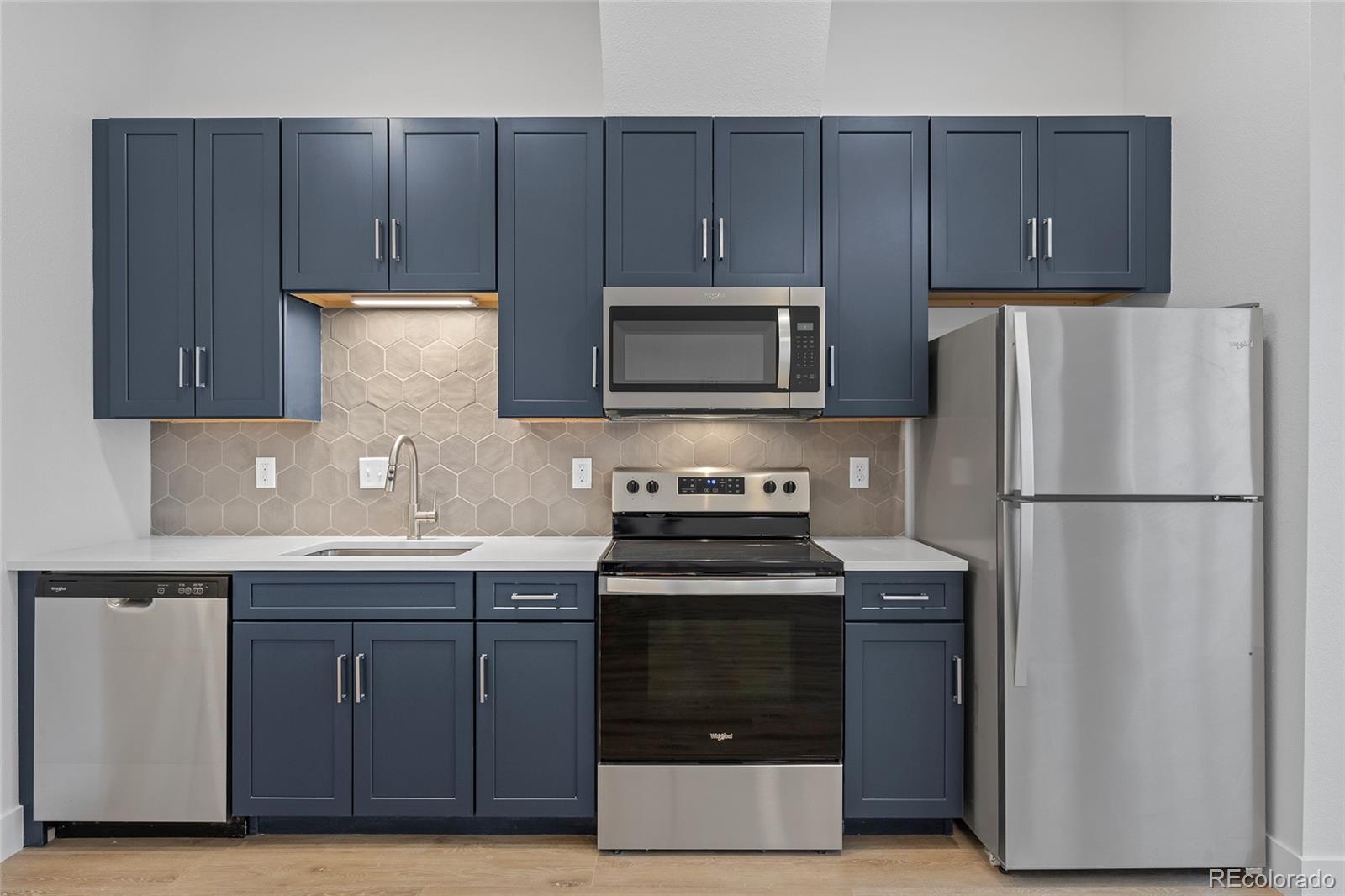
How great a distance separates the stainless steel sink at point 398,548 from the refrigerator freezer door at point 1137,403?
191 centimetres

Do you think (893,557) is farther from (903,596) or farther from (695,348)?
(695,348)

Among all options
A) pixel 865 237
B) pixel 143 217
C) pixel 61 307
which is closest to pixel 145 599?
pixel 61 307

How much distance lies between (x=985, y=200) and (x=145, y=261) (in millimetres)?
2928

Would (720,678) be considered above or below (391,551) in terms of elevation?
below

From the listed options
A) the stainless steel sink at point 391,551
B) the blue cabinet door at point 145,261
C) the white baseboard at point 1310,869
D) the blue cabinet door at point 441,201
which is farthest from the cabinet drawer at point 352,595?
the white baseboard at point 1310,869

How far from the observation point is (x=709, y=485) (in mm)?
2965

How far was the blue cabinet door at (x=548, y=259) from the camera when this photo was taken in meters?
2.73

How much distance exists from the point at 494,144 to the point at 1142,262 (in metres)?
2.27

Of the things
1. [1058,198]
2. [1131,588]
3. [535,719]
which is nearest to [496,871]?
[535,719]

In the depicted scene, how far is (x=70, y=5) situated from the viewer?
105 inches

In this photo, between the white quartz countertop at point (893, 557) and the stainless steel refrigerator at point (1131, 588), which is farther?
the white quartz countertop at point (893, 557)

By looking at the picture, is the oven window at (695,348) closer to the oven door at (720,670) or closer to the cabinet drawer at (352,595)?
the oven door at (720,670)

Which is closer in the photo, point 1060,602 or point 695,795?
point 1060,602

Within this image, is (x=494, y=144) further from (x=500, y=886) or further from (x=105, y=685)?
(x=500, y=886)
